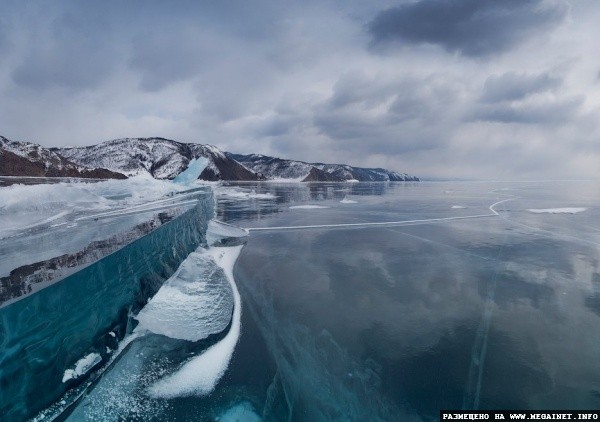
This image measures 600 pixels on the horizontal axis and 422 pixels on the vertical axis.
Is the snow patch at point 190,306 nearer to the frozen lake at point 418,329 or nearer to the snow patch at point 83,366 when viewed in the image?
the frozen lake at point 418,329

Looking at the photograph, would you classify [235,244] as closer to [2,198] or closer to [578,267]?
[2,198]

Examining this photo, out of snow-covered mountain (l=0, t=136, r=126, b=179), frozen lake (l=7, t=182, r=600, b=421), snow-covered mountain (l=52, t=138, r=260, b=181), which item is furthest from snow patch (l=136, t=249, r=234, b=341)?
snow-covered mountain (l=52, t=138, r=260, b=181)

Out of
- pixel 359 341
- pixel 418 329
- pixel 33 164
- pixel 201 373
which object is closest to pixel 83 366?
pixel 201 373

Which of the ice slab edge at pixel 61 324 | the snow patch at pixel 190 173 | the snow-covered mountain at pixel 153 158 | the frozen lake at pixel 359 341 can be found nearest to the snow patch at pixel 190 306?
the frozen lake at pixel 359 341

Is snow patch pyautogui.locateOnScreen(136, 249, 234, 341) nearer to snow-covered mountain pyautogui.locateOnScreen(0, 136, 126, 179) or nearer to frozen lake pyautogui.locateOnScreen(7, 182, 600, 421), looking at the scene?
frozen lake pyautogui.locateOnScreen(7, 182, 600, 421)

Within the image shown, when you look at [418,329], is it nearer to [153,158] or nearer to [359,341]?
[359,341]
